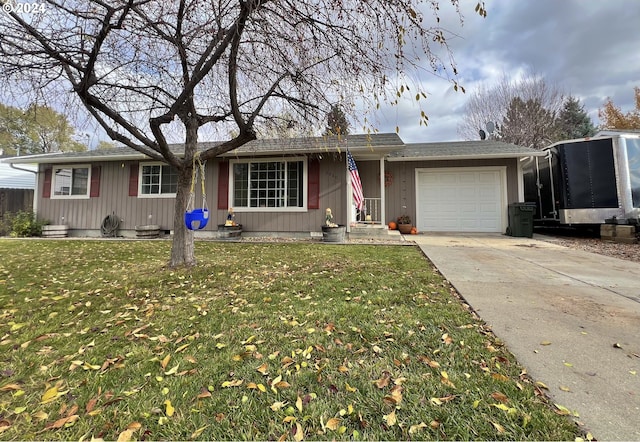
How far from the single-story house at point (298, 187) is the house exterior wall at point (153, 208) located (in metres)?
0.03

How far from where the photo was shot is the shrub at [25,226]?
970 cm

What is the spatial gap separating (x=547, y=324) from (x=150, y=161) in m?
11.0

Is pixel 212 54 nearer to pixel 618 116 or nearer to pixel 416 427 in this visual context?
pixel 416 427

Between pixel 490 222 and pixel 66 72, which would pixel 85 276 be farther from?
pixel 490 222

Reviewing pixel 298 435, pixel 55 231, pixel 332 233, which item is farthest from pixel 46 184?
pixel 298 435

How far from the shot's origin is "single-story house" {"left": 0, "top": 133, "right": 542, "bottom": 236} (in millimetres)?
8797

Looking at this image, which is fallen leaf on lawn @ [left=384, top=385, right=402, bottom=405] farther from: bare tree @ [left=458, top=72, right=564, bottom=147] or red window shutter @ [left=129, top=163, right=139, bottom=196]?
bare tree @ [left=458, top=72, right=564, bottom=147]

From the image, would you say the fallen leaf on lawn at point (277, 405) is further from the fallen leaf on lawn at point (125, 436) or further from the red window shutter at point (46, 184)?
the red window shutter at point (46, 184)

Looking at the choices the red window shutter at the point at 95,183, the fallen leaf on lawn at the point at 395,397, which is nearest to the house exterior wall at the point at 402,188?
the fallen leaf on lawn at the point at 395,397

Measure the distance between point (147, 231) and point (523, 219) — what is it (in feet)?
38.6

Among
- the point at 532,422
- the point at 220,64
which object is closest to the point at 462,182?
the point at 220,64

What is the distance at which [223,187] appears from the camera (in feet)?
30.5

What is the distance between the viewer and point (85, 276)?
4.29 m

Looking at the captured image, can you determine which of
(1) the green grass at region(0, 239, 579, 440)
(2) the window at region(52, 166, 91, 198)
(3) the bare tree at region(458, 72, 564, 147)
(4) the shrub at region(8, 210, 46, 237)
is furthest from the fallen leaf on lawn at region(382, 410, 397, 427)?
(3) the bare tree at region(458, 72, 564, 147)
